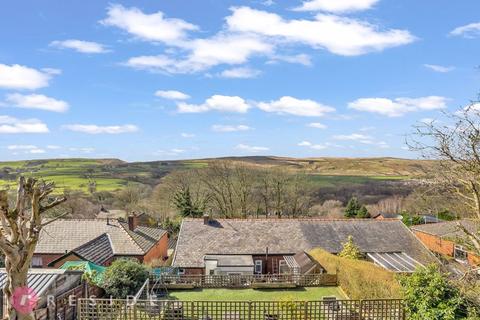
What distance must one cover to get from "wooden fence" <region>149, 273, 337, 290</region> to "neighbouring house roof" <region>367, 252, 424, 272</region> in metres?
4.02

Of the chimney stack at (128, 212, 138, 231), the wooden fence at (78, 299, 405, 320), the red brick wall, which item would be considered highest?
the chimney stack at (128, 212, 138, 231)

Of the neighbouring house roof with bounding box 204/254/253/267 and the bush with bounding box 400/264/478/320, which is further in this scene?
the neighbouring house roof with bounding box 204/254/253/267

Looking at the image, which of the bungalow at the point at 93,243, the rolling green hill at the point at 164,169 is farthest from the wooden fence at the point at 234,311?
the rolling green hill at the point at 164,169

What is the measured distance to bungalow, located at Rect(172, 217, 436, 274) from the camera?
2755cm

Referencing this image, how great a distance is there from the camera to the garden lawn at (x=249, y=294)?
73.9 feet

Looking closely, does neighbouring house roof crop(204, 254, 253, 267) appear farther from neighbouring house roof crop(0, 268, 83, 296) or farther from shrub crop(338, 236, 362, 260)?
neighbouring house roof crop(0, 268, 83, 296)

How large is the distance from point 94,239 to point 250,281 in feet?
44.2

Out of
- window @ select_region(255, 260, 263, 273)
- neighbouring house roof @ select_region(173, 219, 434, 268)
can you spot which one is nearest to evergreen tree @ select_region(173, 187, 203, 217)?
neighbouring house roof @ select_region(173, 219, 434, 268)

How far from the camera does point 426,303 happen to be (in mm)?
14391

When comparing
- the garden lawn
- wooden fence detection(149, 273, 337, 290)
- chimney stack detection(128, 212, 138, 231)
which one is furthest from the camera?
chimney stack detection(128, 212, 138, 231)

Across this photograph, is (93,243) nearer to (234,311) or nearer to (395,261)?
(234,311)

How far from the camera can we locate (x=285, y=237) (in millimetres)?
31375

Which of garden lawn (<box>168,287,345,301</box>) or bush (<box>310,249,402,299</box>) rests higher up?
bush (<box>310,249,402,299</box>)

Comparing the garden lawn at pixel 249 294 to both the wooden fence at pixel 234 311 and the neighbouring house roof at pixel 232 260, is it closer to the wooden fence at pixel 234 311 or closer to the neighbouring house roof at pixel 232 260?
the neighbouring house roof at pixel 232 260
